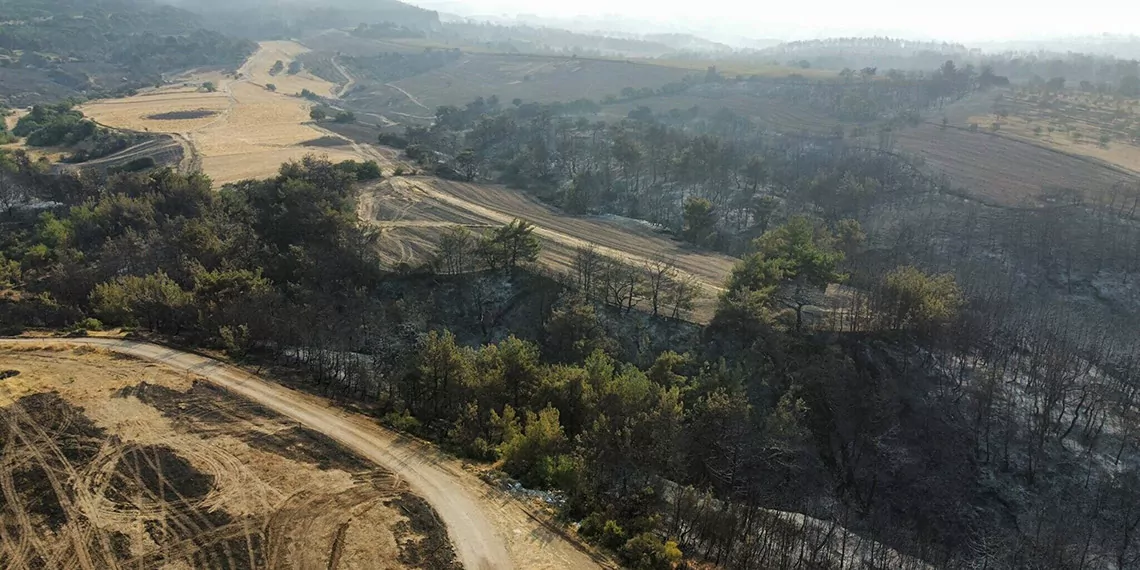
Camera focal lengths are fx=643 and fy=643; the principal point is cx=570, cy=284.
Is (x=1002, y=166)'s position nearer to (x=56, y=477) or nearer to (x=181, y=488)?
(x=181, y=488)

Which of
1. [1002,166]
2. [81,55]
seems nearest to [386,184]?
[1002,166]

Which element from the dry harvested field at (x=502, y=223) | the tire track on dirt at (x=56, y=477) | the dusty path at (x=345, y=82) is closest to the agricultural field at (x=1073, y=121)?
the dry harvested field at (x=502, y=223)

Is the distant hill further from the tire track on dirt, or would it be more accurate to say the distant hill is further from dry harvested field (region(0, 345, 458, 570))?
dry harvested field (region(0, 345, 458, 570))

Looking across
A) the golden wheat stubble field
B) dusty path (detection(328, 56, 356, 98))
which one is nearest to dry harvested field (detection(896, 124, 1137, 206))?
the golden wheat stubble field

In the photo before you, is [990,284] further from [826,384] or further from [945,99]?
[945,99]

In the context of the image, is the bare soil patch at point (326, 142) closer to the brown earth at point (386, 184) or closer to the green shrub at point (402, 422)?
the brown earth at point (386, 184)
